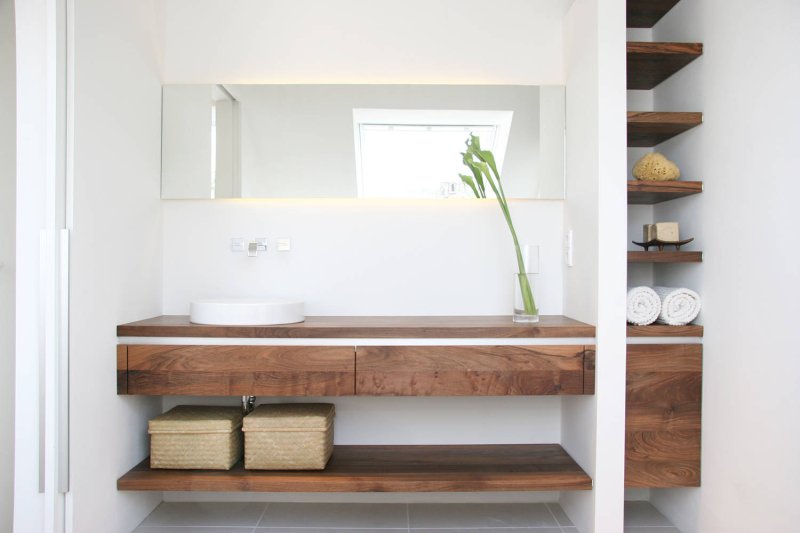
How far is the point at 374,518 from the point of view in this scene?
2.37 meters

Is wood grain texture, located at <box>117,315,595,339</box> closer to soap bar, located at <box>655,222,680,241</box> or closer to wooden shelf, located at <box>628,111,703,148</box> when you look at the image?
soap bar, located at <box>655,222,680,241</box>

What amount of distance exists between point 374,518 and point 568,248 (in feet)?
5.08

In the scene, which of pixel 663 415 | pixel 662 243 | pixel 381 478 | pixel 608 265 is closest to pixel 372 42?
pixel 608 265

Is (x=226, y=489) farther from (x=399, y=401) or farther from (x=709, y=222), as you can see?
(x=709, y=222)

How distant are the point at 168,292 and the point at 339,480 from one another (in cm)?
127

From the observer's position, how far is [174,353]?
2080 mm

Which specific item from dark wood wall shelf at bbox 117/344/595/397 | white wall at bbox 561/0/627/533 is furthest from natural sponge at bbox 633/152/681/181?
dark wood wall shelf at bbox 117/344/595/397

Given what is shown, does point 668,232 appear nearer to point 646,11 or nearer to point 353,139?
point 646,11

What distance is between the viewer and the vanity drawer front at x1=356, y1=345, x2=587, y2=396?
2076 mm

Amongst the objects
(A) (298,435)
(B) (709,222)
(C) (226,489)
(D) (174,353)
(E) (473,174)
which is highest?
(E) (473,174)

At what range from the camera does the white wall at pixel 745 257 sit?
170 centimetres

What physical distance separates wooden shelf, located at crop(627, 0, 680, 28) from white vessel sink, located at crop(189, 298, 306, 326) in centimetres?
211

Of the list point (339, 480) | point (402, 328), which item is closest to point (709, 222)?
point (402, 328)

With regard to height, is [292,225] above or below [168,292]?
above
